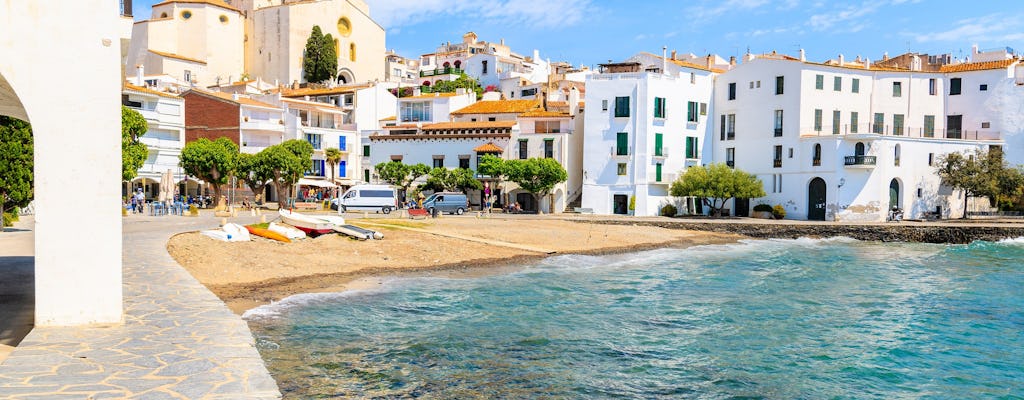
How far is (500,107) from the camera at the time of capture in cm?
6681

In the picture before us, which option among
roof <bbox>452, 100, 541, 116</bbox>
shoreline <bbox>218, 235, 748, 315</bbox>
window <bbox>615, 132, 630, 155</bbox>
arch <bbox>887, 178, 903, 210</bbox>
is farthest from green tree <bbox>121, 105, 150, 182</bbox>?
arch <bbox>887, 178, 903, 210</bbox>

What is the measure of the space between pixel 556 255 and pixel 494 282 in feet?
32.9

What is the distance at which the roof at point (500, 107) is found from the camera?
6581 cm

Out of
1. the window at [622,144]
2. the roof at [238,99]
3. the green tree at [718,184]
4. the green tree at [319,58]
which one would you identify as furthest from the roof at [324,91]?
the green tree at [718,184]

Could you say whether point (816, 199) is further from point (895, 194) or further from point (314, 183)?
point (314, 183)

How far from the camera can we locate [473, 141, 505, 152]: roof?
60450mm

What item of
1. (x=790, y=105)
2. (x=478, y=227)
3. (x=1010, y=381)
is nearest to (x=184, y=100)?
(x=478, y=227)

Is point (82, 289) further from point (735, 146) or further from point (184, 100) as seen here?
point (184, 100)

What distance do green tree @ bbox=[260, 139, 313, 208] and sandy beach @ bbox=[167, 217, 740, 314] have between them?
47.5ft

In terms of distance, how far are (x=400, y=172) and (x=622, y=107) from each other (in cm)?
1862

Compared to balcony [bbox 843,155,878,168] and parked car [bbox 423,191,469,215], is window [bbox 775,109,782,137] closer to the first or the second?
balcony [bbox 843,155,878,168]

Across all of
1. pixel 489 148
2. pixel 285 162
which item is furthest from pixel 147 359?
pixel 489 148

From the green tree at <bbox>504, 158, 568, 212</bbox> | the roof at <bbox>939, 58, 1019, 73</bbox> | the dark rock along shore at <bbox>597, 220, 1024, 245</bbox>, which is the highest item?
the roof at <bbox>939, 58, 1019, 73</bbox>

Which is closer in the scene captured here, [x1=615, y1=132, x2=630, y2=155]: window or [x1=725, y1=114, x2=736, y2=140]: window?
[x1=615, y1=132, x2=630, y2=155]: window
